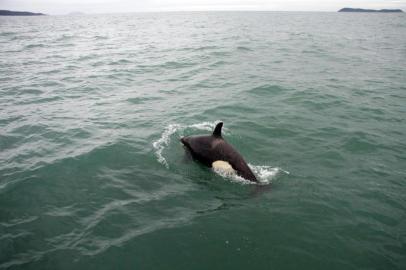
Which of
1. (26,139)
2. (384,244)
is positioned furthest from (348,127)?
(26,139)

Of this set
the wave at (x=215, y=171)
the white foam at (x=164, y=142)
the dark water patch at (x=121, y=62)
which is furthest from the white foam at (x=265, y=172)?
the dark water patch at (x=121, y=62)

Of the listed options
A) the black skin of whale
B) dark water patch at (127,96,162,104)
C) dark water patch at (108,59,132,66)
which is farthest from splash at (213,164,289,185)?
dark water patch at (108,59,132,66)

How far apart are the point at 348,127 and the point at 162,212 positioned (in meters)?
10.1

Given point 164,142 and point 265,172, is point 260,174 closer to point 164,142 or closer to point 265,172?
point 265,172

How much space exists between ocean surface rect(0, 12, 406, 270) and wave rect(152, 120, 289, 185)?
75 mm

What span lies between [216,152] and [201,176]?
Result: 0.97 metres

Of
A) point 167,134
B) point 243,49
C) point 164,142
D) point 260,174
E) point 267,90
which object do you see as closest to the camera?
point 260,174

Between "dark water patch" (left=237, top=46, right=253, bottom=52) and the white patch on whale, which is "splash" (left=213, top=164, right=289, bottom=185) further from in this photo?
"dark water patch" (left=237, top=46, right=253, bottom=52)

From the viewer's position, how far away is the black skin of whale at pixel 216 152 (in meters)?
10.8

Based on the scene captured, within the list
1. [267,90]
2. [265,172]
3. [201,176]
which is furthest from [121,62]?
[265,172]

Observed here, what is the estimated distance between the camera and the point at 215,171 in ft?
37.1

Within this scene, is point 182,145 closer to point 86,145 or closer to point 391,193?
point 86,145

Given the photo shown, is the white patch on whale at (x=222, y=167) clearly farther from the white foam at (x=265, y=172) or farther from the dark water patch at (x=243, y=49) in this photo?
the dark water patch at (x=243, y=49)

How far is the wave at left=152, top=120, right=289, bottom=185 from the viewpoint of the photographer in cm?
1086
